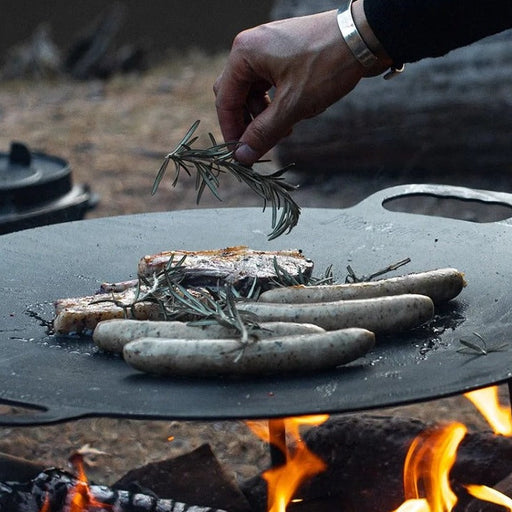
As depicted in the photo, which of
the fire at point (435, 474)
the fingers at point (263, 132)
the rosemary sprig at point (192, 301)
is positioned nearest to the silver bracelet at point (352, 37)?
the fingers at point (263, 132)

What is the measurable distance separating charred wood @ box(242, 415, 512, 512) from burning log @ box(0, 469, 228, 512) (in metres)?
0.53

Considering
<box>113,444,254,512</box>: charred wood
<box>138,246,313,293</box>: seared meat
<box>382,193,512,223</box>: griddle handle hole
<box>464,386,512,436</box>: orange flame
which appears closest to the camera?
<box>138,246,313,293</box>: seared meat

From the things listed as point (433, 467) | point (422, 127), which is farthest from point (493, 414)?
point (422, 127)

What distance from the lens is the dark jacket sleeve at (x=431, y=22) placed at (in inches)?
93.0

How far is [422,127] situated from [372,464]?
470 cm

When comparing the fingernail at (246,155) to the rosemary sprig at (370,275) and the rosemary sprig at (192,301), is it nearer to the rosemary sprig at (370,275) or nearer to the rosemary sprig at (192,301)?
the rosemary sprig at (192,301)

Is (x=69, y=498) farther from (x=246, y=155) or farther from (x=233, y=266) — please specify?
(x=246, y=155)

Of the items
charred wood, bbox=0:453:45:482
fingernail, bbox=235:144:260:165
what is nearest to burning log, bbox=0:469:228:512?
charred wood, bbox=0:453:45:482

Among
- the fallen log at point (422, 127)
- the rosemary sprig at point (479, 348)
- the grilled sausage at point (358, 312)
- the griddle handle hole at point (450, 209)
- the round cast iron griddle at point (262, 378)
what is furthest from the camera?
the fallen log at point (422, 127)

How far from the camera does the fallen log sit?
724 cm

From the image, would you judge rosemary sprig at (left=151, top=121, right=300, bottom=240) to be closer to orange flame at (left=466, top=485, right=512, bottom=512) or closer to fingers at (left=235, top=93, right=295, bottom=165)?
fingers at (left=235, top=93, right=295, bottom=165)

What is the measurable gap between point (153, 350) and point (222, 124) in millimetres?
887

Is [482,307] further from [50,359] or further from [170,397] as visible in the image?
[50,359]

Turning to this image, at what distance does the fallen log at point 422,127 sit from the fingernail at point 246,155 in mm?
4847
